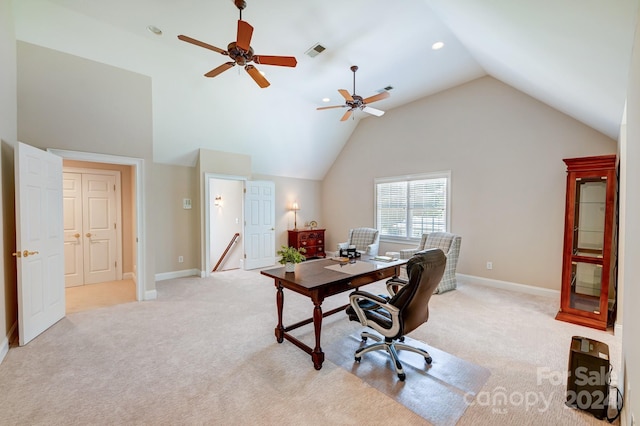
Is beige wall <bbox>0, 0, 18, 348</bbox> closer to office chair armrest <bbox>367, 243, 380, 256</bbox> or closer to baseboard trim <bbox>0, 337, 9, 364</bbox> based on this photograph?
baseboard trim <bbox>0, 337, 9, 364</bbox>

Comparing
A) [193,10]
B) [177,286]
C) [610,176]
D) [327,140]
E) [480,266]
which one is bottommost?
[177,286]

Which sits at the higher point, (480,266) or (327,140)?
(327,140)

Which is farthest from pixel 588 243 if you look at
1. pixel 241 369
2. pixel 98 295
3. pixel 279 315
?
pixel 98 295

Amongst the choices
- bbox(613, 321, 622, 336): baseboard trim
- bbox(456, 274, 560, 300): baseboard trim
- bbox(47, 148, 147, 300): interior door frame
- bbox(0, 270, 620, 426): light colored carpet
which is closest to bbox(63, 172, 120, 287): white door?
bbox(47, 148, 147, 300): interior door frame

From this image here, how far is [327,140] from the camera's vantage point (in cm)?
693

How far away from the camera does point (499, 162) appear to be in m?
4.75

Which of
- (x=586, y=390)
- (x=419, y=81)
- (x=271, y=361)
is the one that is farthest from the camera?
(x=419, y=81)

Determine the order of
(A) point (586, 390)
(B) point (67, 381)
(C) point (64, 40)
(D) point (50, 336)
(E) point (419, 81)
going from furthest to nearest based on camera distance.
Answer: (E) point (419, 81), (C) point (64, 40), (D) point (50, 336), (B) point (67, 381), (A) point (586, 390)

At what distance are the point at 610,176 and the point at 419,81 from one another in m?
3.03

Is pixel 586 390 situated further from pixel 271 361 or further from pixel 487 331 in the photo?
pixel 271 361

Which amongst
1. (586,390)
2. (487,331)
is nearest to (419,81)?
(487,331)

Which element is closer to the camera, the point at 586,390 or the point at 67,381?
the point at 586,390

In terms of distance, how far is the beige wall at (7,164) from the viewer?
2.67 meters

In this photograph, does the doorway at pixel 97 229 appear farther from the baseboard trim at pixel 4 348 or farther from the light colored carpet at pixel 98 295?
the baseboard trim at pixel 4 348
